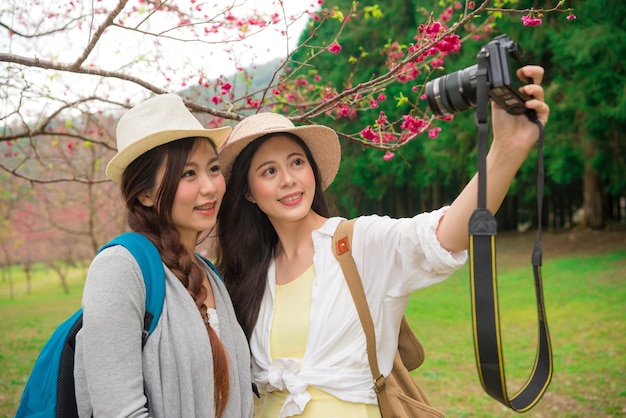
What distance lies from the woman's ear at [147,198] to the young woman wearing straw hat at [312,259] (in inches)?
19.7

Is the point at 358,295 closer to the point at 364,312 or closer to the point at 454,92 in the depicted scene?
the point at 364,312

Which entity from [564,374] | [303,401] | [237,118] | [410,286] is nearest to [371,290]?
[410,286]

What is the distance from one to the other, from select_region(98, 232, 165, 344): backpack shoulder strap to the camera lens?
0.96 meters

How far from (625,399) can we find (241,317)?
16.5ft

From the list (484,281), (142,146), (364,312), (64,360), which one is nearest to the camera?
(484,281)

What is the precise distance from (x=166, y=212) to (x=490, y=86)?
1.13m

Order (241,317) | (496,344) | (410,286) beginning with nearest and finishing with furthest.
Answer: (496,344) < (410,286) < (241,317)

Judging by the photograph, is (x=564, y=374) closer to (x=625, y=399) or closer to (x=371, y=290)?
(x=625, y=399)

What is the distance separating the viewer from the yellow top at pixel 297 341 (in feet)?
6.70

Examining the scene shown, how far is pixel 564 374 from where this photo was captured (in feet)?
21.5

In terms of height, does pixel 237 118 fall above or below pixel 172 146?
above

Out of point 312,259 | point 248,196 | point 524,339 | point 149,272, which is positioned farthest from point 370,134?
point 524,339

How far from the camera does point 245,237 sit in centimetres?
254

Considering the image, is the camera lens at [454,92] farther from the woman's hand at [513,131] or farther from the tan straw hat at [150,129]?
the tan straw hat at [150,129]
